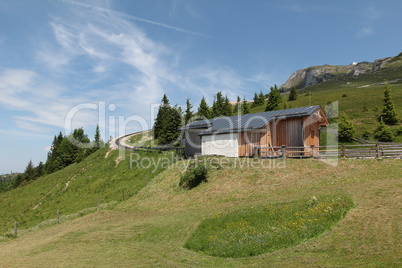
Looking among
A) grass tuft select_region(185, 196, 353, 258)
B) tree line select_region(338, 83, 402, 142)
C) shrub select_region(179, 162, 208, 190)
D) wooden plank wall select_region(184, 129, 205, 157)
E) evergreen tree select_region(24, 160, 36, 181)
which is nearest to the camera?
grass tuft select_region(185, 196, 353, 258)

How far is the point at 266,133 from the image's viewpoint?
3080 centimetres

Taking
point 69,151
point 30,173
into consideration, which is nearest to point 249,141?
point 69,151

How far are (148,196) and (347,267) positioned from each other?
863 inches

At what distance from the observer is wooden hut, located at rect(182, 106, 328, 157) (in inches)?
1192

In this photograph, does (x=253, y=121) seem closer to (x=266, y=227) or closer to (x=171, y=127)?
(x=266, y=227)

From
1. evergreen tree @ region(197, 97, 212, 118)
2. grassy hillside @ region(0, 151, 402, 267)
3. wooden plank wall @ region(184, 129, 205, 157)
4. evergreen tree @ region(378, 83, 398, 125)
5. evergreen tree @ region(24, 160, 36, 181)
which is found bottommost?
evergreen tree @ region(24, 160, 36, 181)

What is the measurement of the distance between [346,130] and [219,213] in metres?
37.1

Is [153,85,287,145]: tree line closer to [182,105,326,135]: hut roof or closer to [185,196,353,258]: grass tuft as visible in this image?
[182,105,326,135]: hut roof

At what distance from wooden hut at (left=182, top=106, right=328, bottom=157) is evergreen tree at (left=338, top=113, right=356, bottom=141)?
13.8 meters

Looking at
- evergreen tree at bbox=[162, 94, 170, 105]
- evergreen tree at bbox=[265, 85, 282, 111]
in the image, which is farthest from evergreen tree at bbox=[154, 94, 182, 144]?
evergreen tree at bbox=[265, 85, 282, 111]

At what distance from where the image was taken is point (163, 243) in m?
13.2

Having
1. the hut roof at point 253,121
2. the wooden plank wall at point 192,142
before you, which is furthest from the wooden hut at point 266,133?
the wooden plank wall at point 192,142

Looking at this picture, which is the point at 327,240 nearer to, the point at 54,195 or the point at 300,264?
the point at 300,264

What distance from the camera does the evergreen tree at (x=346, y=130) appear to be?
144ft
